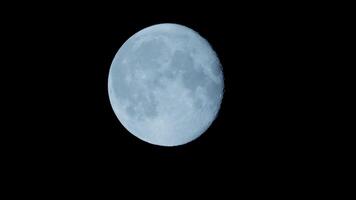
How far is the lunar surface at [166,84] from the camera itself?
404cm

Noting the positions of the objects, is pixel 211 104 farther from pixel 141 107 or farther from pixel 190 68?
pixel 141 107

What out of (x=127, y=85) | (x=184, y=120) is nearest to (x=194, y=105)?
(x=184, y=120)

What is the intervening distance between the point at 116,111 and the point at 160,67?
3.13ft

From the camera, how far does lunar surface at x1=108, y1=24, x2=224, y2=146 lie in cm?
404

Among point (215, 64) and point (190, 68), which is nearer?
point (190, 68)

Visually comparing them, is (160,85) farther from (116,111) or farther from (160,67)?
(116,111)

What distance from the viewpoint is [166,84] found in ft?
13.2

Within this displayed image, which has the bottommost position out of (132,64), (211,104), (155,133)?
(155,133)

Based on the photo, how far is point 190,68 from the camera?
4.05 m

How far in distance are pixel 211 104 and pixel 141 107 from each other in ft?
2.85

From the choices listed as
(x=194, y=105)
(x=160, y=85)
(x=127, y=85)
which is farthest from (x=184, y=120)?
(x=127, y=85)

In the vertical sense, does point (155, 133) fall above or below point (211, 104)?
below

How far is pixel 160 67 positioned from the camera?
158 inches

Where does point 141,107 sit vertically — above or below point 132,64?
below
